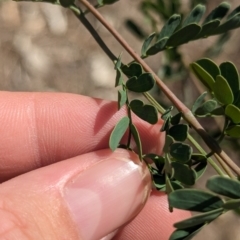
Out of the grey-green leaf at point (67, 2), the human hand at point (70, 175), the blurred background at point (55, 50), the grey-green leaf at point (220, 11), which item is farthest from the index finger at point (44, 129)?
the blurred background at point (55, 50)

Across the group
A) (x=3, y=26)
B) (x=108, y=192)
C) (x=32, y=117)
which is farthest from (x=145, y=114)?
(x=3, y=26)

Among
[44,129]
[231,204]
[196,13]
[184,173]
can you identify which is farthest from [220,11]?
[44,129]

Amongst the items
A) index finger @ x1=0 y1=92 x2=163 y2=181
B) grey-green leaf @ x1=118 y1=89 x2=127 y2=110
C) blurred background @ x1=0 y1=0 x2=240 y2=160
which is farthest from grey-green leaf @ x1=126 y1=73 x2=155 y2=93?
blurred background @ x1=0 y1=0 x2=240 y2=160

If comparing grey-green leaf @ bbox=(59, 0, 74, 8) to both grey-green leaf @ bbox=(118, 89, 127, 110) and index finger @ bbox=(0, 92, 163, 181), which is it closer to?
grey-green leaf @ bbox=(118, 89, 127, 110)

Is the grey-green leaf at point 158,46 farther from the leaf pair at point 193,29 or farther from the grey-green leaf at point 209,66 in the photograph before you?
the grey-green leaf at point 209,66

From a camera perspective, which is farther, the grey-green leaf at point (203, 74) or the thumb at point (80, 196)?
the thumb at point (80, 196)

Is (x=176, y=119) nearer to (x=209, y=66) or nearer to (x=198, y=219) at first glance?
(x=209, y=66)

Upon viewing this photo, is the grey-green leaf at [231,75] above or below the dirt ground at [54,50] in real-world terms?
above

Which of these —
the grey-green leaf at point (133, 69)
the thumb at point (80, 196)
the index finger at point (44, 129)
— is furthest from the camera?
the index finger at point (44, 129)

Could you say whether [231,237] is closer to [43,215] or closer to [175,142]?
[43,215]
